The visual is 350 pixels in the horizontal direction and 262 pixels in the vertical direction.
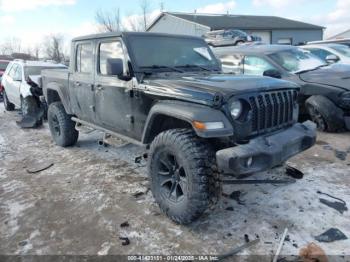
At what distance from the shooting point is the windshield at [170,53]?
4305 millimetres

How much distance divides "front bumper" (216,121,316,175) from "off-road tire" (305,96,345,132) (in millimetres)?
2855

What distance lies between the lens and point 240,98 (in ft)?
10.9

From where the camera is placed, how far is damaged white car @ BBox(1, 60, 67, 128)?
8.60m

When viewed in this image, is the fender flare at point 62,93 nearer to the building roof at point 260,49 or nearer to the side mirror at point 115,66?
the side mirror at point 115,66

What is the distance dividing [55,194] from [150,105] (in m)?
1.77

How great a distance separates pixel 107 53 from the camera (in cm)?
475

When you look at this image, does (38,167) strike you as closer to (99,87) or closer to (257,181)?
(99,87)

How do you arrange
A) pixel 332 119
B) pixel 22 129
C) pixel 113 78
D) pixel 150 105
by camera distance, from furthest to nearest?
pixel 22 129, pixel 332 119, pixel 113 78, pixel 150 105

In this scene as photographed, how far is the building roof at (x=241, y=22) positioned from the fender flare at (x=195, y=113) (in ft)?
95.4

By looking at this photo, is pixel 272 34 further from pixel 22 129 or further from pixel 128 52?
pixel 128 52

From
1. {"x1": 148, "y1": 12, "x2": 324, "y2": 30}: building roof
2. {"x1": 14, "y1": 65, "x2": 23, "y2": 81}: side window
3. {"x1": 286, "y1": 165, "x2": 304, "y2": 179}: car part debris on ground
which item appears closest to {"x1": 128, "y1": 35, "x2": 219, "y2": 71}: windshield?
{"x1": 286, "y1": 165, "x2": 304, "y2": 179}: car part debris on ground

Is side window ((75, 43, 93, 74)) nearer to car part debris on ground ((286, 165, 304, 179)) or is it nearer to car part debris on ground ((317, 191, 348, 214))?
car part debris on ground ((286, 165, 304, 179))

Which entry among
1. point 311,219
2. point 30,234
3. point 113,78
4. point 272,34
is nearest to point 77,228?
point 30,234

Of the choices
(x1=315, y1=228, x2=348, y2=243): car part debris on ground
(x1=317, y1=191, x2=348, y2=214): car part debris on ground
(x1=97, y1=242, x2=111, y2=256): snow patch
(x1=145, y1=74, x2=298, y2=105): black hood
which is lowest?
(x1=97, y1=242, x2=111, y2=256): snow patch
